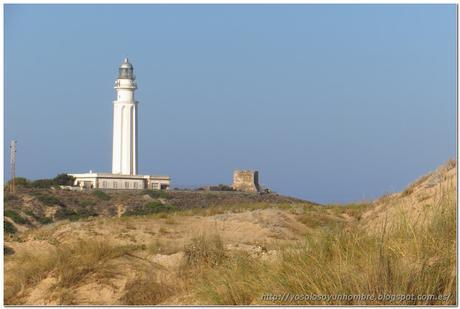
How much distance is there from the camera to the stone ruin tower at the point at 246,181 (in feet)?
186

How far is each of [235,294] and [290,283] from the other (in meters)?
0.86

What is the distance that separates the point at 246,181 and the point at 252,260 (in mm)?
45867

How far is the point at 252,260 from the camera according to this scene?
11.6 meters

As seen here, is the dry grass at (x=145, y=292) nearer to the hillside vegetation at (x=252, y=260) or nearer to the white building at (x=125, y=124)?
the hillside vegetation at (x=252, y=260)

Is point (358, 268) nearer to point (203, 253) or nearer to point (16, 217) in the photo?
point (203, 253)

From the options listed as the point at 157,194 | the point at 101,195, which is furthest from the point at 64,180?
the point at 157,194

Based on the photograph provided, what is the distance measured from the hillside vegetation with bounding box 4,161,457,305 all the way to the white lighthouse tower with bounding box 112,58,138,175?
153 feet

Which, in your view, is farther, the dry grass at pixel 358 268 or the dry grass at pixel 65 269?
the dry grass at pixel 65 269

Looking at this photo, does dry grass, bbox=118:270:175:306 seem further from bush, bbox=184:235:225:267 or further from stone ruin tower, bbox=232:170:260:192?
stone ruin tower, bbox=232:170:260:192

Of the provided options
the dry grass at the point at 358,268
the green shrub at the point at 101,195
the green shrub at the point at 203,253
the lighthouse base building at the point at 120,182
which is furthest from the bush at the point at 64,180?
the dry grass at the point at 358,268

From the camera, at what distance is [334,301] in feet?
27.6

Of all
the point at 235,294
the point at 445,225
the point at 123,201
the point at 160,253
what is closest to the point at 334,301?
the point at 235,294

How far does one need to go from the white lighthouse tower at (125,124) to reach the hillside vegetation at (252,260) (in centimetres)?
4673

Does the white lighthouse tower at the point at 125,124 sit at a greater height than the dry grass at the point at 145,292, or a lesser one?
greater
